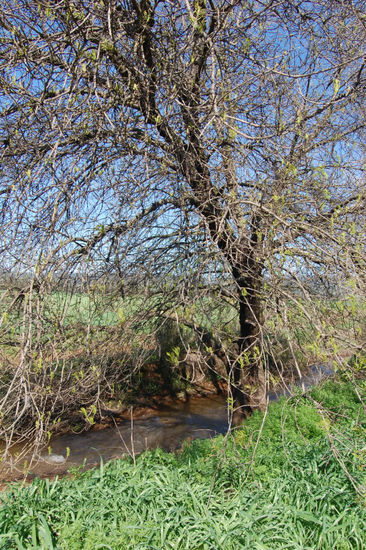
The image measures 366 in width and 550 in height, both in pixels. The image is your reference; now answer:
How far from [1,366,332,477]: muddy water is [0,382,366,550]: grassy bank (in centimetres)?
242

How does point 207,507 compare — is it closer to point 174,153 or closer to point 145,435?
point 174,153

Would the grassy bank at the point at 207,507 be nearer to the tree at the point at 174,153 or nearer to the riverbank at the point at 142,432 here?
the tree at the point at 174,153

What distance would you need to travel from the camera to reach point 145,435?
27.0 feet

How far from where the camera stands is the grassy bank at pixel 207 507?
10.0 ft

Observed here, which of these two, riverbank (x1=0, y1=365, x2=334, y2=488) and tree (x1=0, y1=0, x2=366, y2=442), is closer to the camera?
tree (x1=0, y1=0, x2=366, y2=442)

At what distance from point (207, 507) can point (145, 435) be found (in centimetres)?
570

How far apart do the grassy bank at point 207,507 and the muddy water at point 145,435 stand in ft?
7.93

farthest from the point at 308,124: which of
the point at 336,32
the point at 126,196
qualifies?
the point at 126,196

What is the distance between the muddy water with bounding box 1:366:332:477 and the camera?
6973 mm

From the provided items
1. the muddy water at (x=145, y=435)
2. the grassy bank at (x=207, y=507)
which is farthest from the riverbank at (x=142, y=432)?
the grassy bank at (x=207, y=507)

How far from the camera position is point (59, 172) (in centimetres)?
443

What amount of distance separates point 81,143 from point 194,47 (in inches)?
59.4

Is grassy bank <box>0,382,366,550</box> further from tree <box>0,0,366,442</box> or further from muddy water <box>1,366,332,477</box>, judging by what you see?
muddy water <box>1,366,332,477</box>

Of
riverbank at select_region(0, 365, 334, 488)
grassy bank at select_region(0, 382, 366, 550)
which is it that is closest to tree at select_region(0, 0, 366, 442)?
grassy bank at select_region(0, 382, 366, 550)
